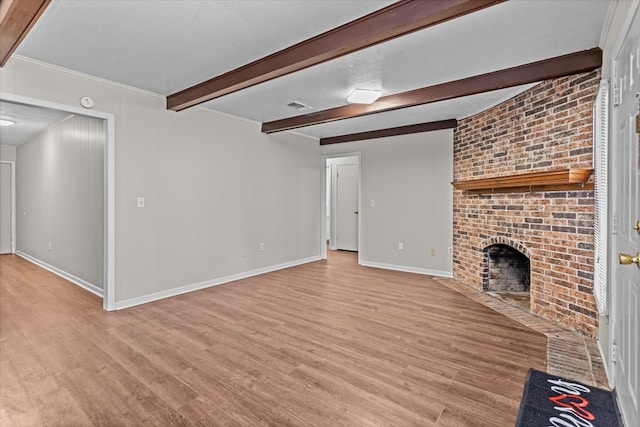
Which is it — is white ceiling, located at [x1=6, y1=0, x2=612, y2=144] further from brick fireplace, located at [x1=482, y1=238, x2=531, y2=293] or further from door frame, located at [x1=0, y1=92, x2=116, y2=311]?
brick fireplace, located at [x1=482, y1=238, x2=531, y2=293]

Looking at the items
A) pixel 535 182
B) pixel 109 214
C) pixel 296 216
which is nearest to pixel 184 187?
pixel 109 214

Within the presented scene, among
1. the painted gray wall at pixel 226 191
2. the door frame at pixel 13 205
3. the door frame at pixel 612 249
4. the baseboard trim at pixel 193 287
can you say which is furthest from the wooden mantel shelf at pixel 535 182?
the door frame at pixel 13 205

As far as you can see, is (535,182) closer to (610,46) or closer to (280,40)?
(610,46)

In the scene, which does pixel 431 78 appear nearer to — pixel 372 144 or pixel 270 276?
pixel 372 144

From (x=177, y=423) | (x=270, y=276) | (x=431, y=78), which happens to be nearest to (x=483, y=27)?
(x=431, y=78)

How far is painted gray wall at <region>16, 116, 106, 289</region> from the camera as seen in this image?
4270mm

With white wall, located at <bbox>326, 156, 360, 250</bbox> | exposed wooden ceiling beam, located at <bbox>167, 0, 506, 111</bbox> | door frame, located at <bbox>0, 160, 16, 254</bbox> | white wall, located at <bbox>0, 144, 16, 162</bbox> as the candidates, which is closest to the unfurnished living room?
exposed wooden ceiling beam, located at <bbox>167, 0, 506, 111</bbox>

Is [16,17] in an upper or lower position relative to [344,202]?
upper

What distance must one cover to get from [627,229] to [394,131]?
4.17 m

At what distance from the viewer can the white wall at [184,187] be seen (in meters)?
3.54

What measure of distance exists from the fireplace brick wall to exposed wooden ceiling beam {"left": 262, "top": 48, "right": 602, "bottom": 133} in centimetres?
20

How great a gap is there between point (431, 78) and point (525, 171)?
4.85 feet

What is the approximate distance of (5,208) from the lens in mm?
6984

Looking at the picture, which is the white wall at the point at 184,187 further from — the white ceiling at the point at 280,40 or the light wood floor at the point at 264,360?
the light wood floor at the point at 264,360
